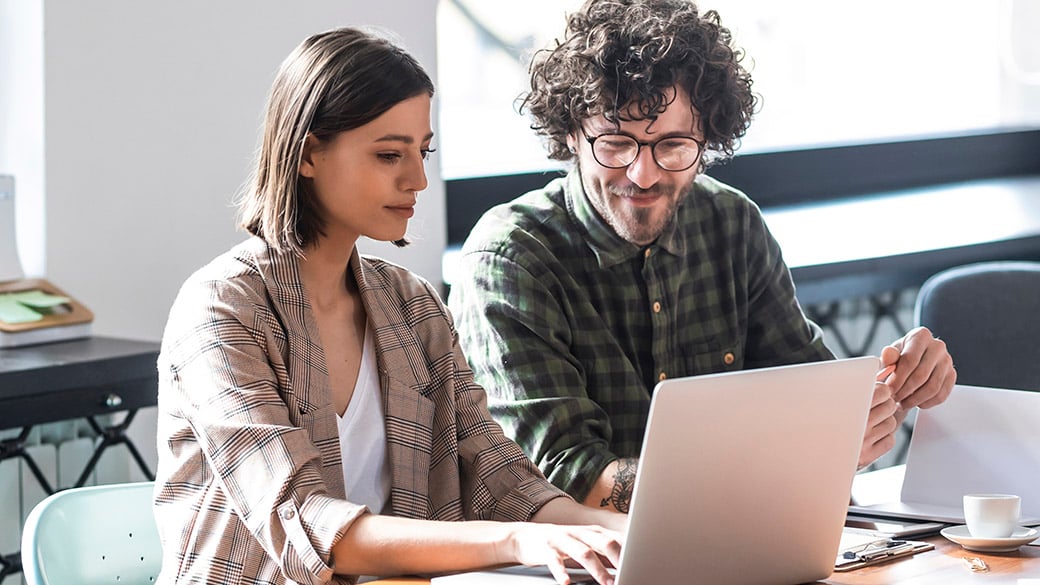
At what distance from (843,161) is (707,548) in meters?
3.07

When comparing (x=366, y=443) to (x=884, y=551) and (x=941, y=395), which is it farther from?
(x=941, y=395)

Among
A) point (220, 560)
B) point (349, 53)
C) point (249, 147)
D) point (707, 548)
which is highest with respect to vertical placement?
point (349, 53)

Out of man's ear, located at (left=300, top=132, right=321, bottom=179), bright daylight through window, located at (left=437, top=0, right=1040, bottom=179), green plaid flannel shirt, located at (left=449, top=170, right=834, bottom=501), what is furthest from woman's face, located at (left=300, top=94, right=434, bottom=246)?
bright daylight through window, located at (left=437, top=0, right=1040, bottom=179)

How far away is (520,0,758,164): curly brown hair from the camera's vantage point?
6.57ft

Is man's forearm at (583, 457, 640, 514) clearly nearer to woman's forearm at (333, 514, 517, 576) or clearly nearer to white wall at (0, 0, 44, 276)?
woman's forearm at (333, 514, 517, 576)

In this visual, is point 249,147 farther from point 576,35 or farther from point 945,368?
point 945,368

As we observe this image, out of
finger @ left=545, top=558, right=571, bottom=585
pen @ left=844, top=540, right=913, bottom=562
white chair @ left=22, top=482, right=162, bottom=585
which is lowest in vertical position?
white chair @ left=22, top=482, right=162, bottom=585

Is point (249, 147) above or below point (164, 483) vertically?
above

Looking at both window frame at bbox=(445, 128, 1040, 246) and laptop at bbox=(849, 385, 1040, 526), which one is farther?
window frame at bbox=(445, 128, 1040, 246)

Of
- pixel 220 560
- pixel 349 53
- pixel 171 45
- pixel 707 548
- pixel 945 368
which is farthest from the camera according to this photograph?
pixel 171 45

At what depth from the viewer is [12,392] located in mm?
2098

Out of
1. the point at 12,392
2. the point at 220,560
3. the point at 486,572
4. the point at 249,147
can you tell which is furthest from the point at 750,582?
the point at 249,147

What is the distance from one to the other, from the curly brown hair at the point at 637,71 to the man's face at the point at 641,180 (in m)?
0.02

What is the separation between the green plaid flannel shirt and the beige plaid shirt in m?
0.14
